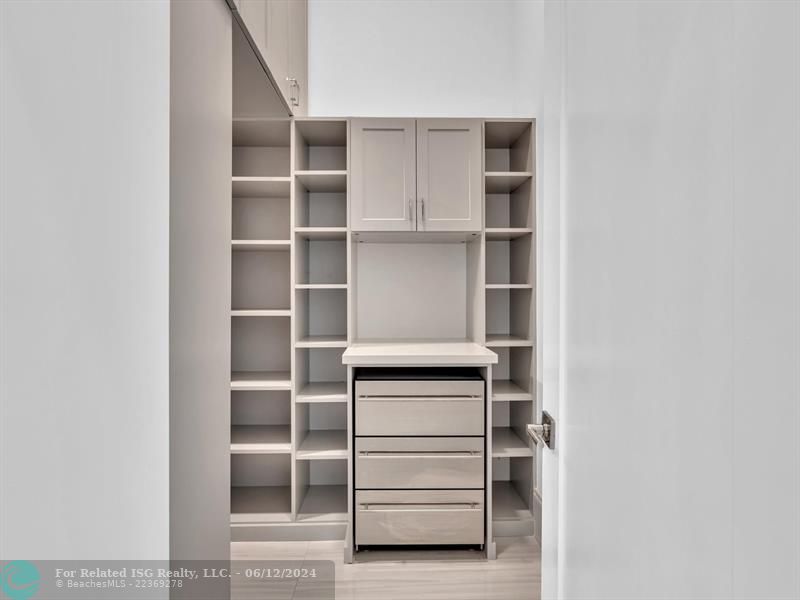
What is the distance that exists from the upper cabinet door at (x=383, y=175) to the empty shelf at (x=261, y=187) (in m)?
0.36

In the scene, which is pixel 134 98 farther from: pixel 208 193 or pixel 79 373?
pixel 79 373

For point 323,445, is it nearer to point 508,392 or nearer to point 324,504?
point 324,504

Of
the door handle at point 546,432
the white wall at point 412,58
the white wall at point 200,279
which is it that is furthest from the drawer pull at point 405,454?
the white wall at point 412,58

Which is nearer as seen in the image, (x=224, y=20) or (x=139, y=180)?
(x=139, y=180)

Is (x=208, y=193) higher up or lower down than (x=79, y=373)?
higher up

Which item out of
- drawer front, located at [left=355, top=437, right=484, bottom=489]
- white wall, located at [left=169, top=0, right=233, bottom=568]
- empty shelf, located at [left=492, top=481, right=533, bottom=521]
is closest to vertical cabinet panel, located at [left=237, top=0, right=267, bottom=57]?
white wall, located at [left=169, top=0, right=233, bottom=568]

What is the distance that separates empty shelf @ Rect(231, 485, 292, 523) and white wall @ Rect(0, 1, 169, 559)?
1.50 meters

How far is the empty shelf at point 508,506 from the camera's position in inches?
104

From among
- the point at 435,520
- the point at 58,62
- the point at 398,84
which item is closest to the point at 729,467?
the point at 58,62

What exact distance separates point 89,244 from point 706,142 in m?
1.08

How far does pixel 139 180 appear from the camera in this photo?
1.20 m

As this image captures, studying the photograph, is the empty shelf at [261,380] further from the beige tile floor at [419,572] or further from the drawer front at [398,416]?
the beige tile floor at [419,572]

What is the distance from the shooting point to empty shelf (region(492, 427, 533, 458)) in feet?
8.66

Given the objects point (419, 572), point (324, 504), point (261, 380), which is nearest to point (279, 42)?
point (261, 380)
